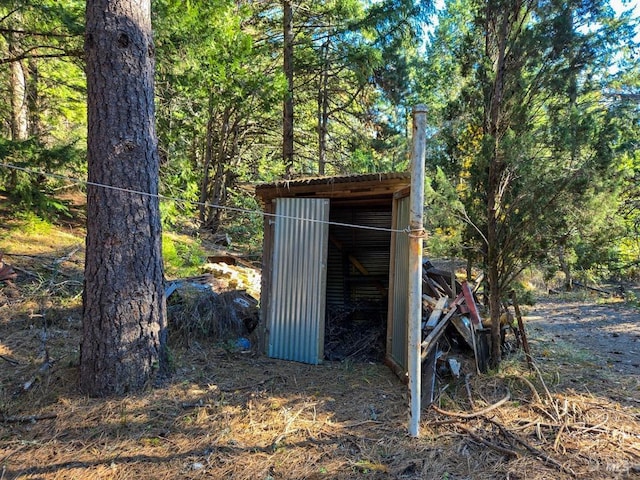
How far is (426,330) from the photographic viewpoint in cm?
445

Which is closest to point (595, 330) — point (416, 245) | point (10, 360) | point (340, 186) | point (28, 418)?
point (340, 186)

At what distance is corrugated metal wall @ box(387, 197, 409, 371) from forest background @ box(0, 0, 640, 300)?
0.36 m

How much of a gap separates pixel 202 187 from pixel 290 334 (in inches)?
331

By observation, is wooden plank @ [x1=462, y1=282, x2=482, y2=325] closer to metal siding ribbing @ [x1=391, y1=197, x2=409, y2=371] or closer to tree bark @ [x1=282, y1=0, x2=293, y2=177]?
metal siding ribbing @ [x1=391, y1=197, x2=409, y2=371]

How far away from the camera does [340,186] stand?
4.95 m

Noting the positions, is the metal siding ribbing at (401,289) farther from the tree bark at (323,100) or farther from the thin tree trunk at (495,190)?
the tree bark at (323,100)

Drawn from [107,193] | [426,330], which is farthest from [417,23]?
[107,193]

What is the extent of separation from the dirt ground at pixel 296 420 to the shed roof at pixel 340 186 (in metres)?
2.20

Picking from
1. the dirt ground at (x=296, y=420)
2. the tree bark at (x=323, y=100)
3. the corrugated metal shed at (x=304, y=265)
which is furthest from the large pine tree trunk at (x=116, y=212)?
the tree bark at (x=323, y=100)

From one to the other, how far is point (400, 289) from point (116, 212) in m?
3.15

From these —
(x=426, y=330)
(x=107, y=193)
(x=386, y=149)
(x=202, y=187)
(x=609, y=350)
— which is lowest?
(x=609, y=350)

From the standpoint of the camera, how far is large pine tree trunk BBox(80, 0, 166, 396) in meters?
3.56

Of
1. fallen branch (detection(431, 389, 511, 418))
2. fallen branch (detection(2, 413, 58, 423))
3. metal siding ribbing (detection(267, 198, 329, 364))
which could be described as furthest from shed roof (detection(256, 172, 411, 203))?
fallen branch (detection(2, 413, 58, 423))

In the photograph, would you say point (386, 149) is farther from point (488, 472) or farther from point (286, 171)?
point (488, 472)
